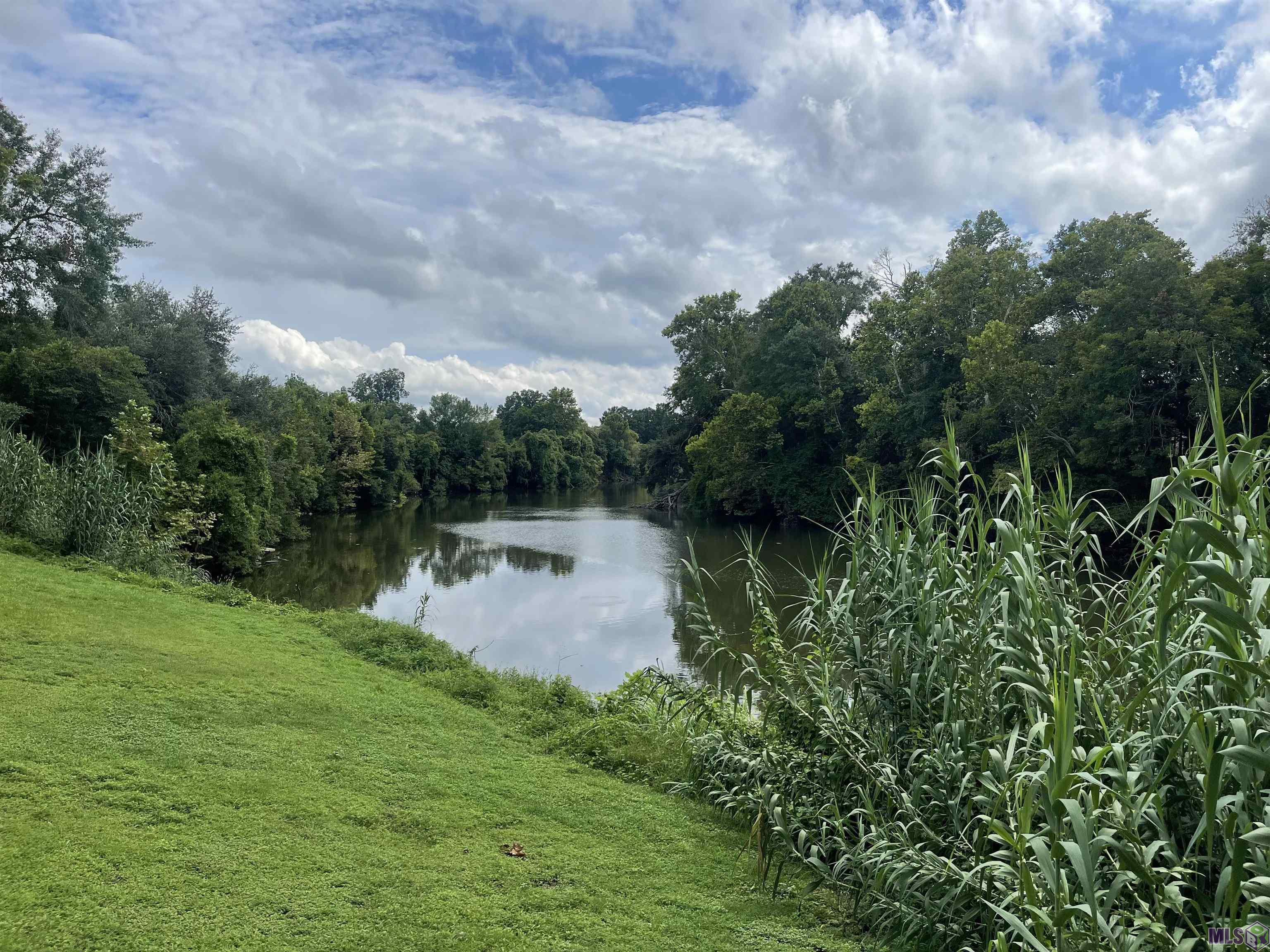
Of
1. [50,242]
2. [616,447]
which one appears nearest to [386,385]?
[616,447]

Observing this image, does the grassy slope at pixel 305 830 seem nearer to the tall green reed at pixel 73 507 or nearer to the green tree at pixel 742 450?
the tall green reed at pixel 73 507

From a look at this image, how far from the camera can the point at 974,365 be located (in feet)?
77.3

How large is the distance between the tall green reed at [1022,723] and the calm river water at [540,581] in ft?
3.93

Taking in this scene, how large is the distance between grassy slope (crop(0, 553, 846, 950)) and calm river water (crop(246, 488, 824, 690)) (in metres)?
1.64

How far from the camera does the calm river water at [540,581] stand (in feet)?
41.3

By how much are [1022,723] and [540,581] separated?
17.1 metres

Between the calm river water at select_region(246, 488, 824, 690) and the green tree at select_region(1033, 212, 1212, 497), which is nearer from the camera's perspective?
the calm river water at select_region(246, 488, 824, 690)

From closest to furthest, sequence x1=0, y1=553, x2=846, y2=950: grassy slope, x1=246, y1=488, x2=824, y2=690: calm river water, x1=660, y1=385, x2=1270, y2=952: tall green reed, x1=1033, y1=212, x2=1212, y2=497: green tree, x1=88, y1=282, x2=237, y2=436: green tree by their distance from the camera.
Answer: x1=660, y1=385, x2=1270, y2=952: tall green reed → x1=0, y1=553, x2=846, y2=950: grassy slope → x1=246, y1=488, x2=824, y2=690: calm river water → x1=1033, y1=212, x2=1212, y2=497: green tree → x1=88, y1=282, x2=237, y2=436: green tree

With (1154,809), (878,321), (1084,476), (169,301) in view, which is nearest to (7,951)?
(1154,809)

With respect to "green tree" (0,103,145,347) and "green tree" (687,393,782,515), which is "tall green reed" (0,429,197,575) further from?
"green tree" (687,393,782,515)

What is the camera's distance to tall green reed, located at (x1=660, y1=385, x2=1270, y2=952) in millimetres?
2145

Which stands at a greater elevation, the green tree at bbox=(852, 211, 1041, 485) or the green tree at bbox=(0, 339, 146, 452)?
the green tree at bbox=(852, 211, 1041, 485)

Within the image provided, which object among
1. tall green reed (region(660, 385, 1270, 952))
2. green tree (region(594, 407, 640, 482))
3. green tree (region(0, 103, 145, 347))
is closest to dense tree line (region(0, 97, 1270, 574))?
green tree (region(0, 103, 145, 347))

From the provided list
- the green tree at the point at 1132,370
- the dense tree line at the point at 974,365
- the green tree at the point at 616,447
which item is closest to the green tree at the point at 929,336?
the dense tree line at the point at 974,365
